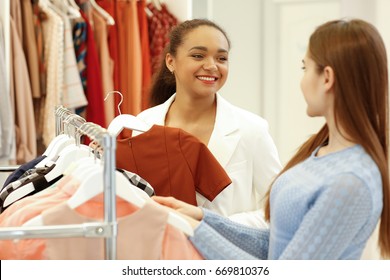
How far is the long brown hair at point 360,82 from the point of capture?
4.90 ft

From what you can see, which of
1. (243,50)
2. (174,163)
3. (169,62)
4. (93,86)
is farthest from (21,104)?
(243,50)

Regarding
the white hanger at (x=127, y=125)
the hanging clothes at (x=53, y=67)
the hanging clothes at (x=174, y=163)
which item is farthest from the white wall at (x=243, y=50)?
the white hanger at (x=127, y=125)

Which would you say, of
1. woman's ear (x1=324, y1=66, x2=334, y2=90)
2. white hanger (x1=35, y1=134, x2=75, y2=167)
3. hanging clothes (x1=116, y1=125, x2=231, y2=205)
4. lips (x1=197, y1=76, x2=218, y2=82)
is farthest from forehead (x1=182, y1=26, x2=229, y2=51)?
woman's ear (x1=324, y1=66, x2=334, y2=90)

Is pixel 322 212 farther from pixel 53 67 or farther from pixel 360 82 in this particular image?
pixel 53 67

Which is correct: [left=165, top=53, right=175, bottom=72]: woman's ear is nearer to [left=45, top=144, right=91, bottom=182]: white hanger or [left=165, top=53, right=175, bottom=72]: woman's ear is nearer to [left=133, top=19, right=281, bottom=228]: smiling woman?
[left=133, top=19, right=281, bottom=228]: smiling woman

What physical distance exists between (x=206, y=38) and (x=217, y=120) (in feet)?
1.02

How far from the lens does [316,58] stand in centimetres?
155

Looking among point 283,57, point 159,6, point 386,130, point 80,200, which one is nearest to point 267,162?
point 386,130

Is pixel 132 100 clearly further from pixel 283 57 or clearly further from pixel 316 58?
pixel 316 58

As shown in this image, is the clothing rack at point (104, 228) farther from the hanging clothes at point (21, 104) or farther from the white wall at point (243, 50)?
the white wall at point (243, 50)

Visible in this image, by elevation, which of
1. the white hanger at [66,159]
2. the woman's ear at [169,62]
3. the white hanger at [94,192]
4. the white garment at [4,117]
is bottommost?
the white garment at [4,117]

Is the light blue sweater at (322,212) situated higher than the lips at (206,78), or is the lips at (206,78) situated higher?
the lips at (206,78)

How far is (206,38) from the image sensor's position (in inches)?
97.7
